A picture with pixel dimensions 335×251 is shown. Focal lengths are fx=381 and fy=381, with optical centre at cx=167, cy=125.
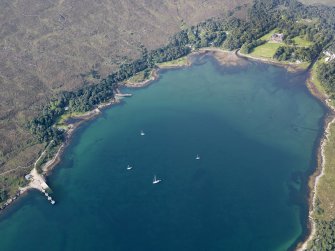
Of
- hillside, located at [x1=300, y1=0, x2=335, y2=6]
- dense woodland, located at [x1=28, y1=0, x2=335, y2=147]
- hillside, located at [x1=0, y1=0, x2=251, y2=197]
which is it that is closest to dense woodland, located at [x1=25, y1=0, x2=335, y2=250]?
dense woodland, located at [x1=28, y1=0, x2=335, y2=147]

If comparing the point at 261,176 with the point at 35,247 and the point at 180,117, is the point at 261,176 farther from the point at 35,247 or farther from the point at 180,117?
the point at 35,247

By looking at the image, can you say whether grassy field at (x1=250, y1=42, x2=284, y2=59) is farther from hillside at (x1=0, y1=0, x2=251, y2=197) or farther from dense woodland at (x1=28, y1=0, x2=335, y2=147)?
hillside at (x1=0, y1=0, x2=251, y2=197)

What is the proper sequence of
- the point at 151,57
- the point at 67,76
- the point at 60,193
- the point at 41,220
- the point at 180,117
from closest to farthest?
the point at 41,220 → the point at 60,193 → the point at 180,117 → the point at 67,76 → the point at 151,57

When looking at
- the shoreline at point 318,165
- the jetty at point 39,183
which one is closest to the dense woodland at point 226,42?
the shoreline at point 318,165

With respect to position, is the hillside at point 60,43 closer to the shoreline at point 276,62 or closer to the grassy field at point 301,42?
the grassy field at point 301,42

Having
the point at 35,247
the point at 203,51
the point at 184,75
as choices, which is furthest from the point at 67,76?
the point at 35,247
